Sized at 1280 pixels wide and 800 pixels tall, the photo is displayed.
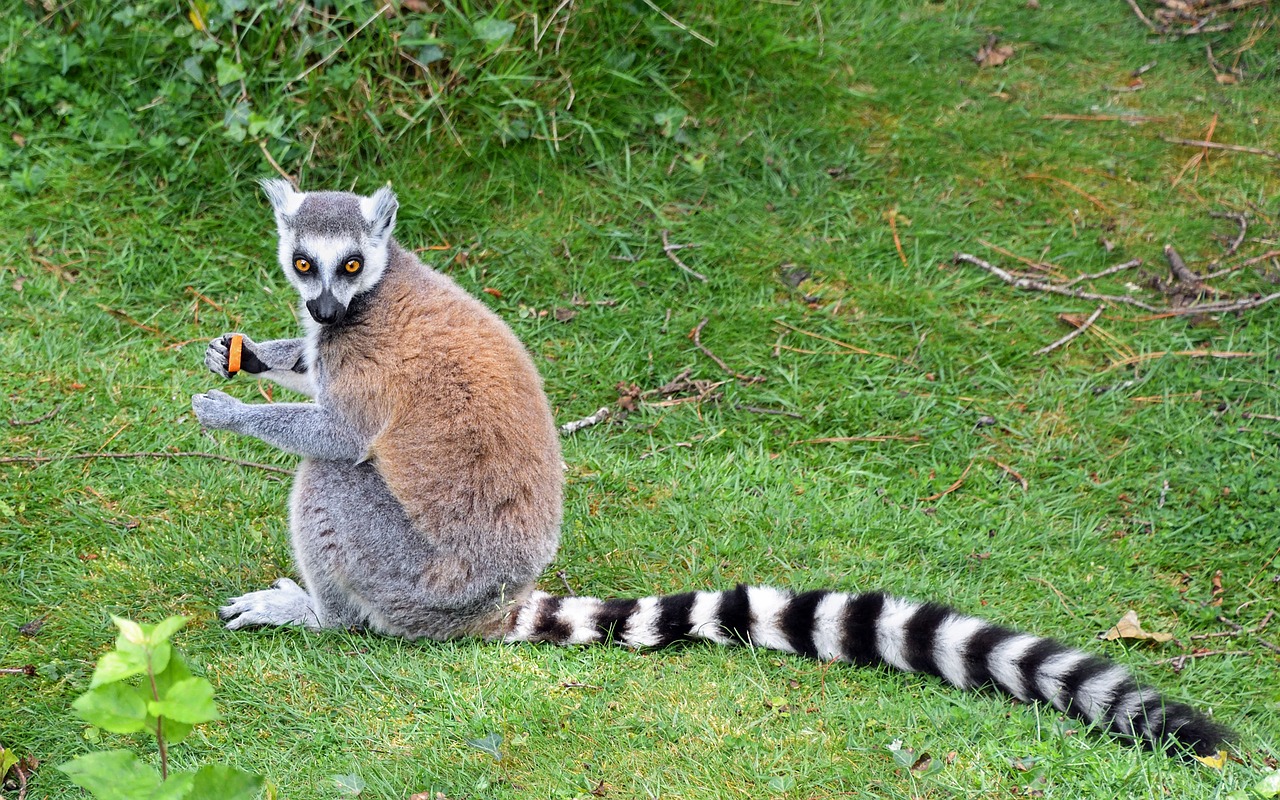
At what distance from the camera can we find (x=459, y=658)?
3.50 meters

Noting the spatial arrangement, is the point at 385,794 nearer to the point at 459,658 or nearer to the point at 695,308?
the point at 459,658

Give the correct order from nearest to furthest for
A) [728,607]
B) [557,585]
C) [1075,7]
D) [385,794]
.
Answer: [385,794], [728,607], [557,585], [1075,7]

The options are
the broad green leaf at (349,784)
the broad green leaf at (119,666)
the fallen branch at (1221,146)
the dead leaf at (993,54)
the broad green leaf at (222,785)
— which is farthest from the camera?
the dead leaf at (993,54)

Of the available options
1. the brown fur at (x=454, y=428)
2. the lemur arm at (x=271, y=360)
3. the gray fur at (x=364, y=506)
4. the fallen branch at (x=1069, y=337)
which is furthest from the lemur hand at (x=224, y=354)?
the fallen branch at (x=1069, y=337)

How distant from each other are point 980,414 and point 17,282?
4.52 metres

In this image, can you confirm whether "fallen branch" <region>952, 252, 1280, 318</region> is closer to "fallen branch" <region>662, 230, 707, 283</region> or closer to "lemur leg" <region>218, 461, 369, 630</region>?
"fallen branch" <region>662, 230, 707, 283</region>

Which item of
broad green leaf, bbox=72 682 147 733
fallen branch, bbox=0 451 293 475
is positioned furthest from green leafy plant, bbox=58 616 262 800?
fallen branch, bbox=0 451 293 475

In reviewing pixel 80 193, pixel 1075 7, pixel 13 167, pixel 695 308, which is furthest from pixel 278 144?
pixel 1075 7

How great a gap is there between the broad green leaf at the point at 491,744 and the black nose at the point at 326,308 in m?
1.41

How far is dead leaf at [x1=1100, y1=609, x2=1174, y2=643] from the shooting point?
12.6 ft

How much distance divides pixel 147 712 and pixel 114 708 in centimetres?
5

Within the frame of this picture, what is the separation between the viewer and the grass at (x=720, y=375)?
3160 mm

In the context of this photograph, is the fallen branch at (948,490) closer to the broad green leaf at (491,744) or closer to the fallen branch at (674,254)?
the fallen branch at (674,254)

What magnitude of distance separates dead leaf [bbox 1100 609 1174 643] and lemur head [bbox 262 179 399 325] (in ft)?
9.30
